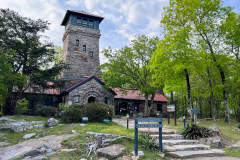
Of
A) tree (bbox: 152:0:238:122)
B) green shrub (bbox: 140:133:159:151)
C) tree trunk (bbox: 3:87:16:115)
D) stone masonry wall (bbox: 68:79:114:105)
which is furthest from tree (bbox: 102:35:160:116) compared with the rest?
green shrub (bbox: 140:133:159:151)

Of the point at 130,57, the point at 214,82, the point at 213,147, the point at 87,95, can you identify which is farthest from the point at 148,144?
the point at 214,82

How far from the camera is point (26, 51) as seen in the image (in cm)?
2006

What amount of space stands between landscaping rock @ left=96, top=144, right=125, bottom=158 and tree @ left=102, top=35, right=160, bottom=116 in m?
15.6

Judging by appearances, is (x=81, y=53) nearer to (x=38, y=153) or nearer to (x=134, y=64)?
(x=134, y=64)

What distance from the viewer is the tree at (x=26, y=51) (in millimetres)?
19641

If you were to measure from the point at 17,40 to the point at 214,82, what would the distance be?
25.3 metres

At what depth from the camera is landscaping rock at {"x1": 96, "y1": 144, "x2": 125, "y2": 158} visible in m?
6.75

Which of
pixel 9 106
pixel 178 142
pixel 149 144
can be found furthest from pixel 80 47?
pixel 149 144

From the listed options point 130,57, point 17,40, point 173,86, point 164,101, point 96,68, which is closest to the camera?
point 173,86

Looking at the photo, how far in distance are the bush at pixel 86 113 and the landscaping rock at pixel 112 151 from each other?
7895mm

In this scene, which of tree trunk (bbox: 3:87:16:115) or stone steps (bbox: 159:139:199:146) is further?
tree trunk (bbox: 3:87:16:115)

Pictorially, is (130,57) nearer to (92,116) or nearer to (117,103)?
(117,103)

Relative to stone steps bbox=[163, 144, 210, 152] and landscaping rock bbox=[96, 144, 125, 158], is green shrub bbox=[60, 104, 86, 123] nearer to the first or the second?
landscaping rock bbox=[96, 144, 125, 158]

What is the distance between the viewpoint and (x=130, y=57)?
24.0m
